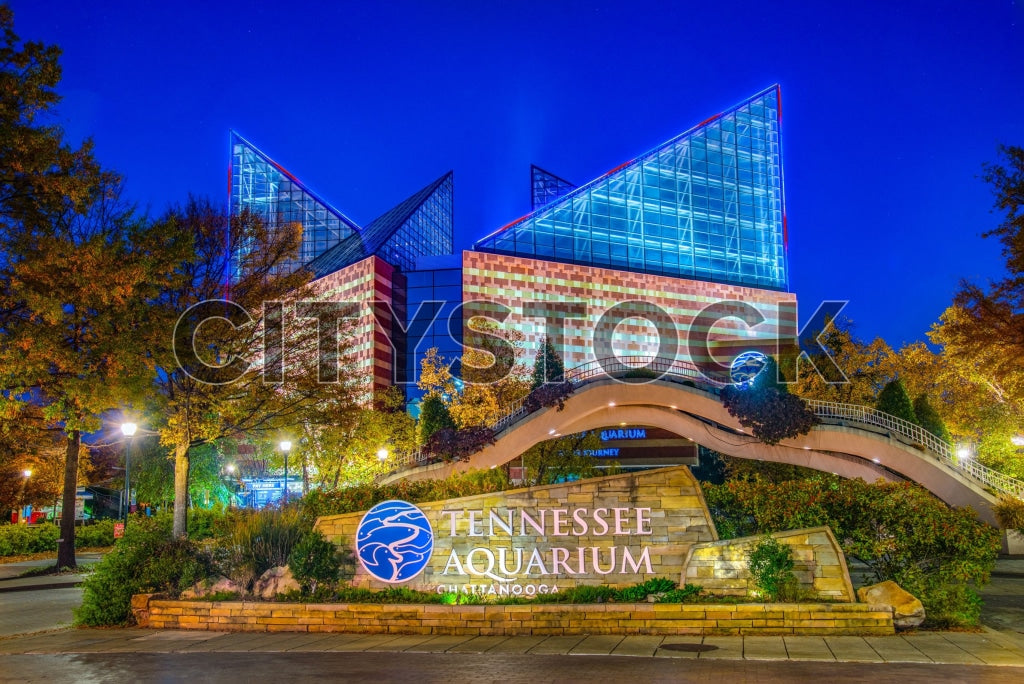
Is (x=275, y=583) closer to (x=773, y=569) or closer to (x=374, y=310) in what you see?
(x=773, y=569)

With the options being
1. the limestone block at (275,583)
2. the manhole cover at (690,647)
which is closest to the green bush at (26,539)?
the limestone block at (275,583)

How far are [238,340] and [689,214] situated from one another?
7217 cm

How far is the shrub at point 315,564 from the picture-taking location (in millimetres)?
13844

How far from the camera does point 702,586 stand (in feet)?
40.9

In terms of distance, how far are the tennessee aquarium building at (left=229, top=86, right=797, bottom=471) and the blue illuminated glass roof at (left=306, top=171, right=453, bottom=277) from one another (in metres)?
0.38

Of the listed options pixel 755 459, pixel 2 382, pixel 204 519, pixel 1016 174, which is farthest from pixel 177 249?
pixel 755 459

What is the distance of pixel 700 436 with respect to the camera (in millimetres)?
38031

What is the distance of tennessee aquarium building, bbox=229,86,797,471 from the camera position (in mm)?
78500

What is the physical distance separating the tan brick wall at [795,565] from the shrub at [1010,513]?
743 inches

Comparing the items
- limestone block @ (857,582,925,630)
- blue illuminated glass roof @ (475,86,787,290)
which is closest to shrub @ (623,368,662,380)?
limestone block @ (857,582,925,630)

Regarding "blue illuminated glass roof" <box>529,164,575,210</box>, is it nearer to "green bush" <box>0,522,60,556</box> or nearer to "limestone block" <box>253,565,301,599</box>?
"green bush" <box>0,522,60,556</box>

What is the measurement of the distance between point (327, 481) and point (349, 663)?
33483 mm

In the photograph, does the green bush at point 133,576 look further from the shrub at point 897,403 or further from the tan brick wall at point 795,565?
the shrub at point 897,403

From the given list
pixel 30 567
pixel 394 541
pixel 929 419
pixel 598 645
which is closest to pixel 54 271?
pixel 394 541
